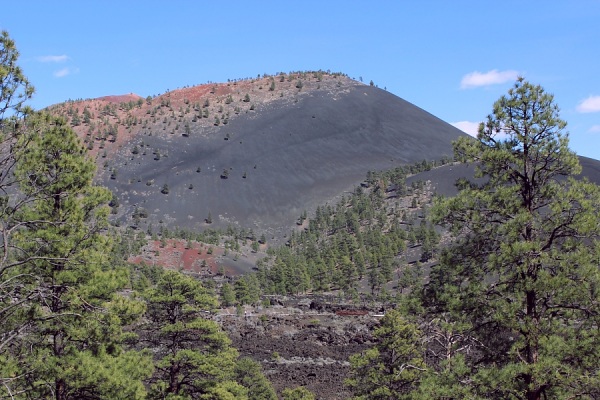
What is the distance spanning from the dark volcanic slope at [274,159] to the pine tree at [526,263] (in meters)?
122

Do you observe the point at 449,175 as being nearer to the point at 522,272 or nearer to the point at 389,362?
the point at 389,362

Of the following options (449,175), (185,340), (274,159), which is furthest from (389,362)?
(274,159)

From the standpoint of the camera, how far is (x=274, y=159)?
16250 cm

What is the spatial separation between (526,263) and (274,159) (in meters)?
154

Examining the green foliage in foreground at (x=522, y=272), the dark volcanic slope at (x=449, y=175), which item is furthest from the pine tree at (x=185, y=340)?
the dark volcanic slope at (x=449, y=175)

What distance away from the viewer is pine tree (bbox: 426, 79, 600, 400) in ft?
30.3

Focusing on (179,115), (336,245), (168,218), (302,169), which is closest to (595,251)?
(336,245)

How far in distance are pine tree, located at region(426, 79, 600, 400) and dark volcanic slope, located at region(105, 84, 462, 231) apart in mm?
122480

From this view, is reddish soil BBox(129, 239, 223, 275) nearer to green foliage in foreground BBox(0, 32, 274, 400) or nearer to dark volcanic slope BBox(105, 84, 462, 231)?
dark volcanic slope BBox(105, 84, 462, 231)

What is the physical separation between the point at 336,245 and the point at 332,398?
6424 centimetres

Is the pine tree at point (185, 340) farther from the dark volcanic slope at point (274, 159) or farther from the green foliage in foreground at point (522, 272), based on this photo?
the dark volcanic slope at point (274, 159)

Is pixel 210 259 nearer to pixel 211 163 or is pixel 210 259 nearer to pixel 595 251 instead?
pixel 211 163

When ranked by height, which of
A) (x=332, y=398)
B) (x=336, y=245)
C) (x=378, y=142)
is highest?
(x=378, y=142)

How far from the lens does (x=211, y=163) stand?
15850cm
